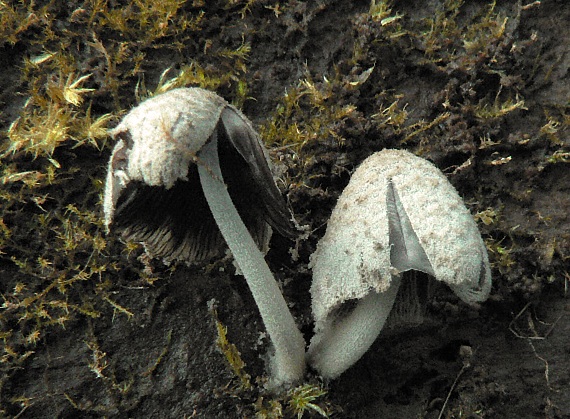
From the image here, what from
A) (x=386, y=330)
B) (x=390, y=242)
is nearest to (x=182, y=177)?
(x=390, y=242)

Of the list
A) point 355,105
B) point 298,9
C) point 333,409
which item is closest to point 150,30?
point 298,9

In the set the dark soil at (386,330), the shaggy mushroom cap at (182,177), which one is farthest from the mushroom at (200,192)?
the dark soil at (386,330)

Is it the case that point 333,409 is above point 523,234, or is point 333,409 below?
below

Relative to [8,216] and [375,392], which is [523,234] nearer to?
[375,392]

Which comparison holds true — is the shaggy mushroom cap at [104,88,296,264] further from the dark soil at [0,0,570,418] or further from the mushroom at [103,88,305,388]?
the dark soil at [0,0,570,418]

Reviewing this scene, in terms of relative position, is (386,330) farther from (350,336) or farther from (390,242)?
(390,242)

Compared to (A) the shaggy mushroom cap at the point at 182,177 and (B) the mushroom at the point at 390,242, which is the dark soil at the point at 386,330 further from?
(B) the mushroom at the point at 390,242
